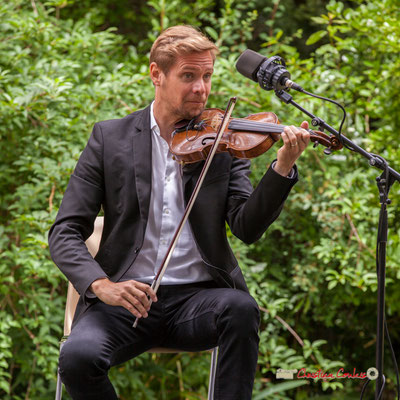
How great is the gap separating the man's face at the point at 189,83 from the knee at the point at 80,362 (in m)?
0.82

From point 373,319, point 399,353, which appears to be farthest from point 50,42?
point 399,353

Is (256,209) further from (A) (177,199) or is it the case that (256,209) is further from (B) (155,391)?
(B) (155,391)

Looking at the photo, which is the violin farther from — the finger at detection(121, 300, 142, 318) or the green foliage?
the green foliage

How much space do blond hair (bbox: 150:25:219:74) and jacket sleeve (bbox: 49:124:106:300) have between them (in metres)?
0.32

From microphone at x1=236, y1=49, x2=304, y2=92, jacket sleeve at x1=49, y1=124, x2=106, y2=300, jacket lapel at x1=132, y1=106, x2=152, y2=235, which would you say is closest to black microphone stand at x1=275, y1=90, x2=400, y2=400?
microphone at x1=236, y1=49, x2=304, y2=92

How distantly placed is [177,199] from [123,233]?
21cm

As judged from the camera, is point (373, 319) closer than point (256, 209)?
No

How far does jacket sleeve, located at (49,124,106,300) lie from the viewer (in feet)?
6.91

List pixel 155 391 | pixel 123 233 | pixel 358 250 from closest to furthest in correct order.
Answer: pixel 123 233
pixel 358 250
pixel 155 391

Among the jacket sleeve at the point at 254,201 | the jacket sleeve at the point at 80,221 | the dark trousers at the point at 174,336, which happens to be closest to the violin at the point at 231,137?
the jacket sleeve at the point at 254,201

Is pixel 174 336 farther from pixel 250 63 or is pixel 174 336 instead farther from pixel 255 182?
pixel 255 182

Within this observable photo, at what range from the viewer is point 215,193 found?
2.26 meters

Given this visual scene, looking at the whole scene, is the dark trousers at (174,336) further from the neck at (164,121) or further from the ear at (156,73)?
the ear at (156,73)

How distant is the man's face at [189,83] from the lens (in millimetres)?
2244
